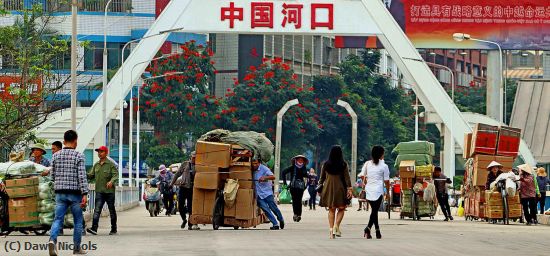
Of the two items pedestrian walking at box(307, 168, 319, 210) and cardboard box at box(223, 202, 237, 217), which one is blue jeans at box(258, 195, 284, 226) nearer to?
cardboard box at box(223, 202, 237, 217)

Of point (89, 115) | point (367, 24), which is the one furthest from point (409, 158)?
point (89, 115)

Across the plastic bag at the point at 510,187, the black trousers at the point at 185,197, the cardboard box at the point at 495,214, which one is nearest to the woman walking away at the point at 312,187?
the cardboard box at the point at 495,214

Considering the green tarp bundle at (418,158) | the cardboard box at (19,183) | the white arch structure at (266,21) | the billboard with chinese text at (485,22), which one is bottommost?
the cardboard box at (19,183)

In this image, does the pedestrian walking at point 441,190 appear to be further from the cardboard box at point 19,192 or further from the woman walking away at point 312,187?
the cardboard box at point 19,192

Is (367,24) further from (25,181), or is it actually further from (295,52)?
(295,52)

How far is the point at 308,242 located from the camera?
23.2 m

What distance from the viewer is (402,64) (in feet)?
168

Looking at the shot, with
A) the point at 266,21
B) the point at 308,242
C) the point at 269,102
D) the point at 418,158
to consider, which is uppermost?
the point at 266,21

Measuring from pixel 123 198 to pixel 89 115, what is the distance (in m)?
3.53

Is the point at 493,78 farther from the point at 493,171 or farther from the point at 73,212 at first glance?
the point at 73,212

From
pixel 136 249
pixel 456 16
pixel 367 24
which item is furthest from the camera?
pixel 456 16

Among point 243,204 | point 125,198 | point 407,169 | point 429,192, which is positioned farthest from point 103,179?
point 125,198

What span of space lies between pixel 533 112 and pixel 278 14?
2542 centimetres

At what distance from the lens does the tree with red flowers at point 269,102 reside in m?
76.7
